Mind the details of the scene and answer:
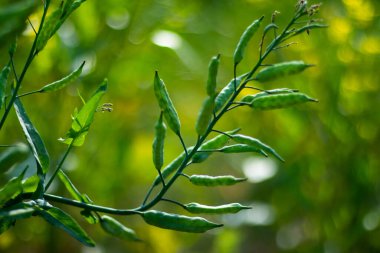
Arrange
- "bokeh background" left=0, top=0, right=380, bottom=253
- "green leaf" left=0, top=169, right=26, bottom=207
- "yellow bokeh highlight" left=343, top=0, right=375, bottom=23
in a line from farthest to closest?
"yellow bokeh highlight" left=343, top=0, right=375, bottom=23
"bokeh background" left=0, top=0, right=380, bottom=253
"green leaf" left=0, top=169, right=26, bottom=207

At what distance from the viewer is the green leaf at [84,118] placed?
0.45 m

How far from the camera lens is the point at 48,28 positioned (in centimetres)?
46

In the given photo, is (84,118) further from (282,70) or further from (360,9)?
(360,9)

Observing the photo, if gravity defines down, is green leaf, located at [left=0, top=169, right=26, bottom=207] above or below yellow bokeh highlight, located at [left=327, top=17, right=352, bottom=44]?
above

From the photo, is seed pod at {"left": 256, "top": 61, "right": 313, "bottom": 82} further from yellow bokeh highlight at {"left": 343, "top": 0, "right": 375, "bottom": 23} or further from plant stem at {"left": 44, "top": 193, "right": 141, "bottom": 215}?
yellow bokeh highlight at {"left": 343, "top": 0, "right": 375, "bottom": 23}

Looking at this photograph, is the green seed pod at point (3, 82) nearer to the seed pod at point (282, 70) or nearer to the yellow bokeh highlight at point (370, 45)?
the seed pod at point (282, 70)

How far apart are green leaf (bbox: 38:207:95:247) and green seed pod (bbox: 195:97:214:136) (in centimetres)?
11

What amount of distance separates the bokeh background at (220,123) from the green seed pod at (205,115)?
2.07ft

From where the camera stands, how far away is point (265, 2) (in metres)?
1.33

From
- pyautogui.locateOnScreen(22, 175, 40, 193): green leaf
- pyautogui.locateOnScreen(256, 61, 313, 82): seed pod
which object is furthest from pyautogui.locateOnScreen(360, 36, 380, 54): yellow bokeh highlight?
pyautogui.locateOnScreen(22, 175, 40, 193): green leaf

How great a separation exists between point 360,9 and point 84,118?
95cm

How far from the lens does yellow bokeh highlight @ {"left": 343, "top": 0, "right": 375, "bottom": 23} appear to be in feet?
4.18

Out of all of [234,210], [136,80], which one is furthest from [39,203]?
[136,80]

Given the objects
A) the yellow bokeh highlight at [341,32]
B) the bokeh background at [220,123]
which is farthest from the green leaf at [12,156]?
the yellow bokeh highlight at [341,32]
